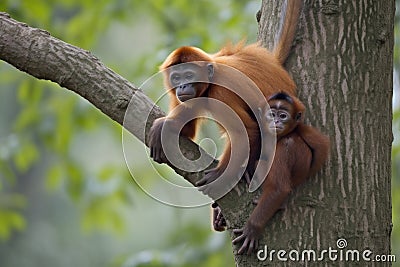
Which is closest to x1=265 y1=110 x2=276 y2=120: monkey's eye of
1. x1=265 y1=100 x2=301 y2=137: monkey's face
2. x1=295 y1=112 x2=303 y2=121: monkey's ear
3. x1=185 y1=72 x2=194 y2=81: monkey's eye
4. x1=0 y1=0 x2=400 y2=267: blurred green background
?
x1=265 y1=100 x2=301 y2=137: monkey's face

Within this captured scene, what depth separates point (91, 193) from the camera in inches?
364

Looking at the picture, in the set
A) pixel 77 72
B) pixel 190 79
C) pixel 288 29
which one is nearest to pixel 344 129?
pixel 288 29

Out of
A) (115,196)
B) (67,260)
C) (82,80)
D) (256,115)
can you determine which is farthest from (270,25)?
(67,260)

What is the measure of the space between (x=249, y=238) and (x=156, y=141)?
731mm

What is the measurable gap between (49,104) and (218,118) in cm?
592

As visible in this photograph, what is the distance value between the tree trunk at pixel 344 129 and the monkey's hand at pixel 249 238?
5 centimetres

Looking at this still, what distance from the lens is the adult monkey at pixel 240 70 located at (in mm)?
3922

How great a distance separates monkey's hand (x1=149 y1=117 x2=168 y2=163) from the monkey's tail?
912 mm

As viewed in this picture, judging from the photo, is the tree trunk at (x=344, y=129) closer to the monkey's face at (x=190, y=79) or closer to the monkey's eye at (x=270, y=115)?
the monkey's eye at (x=270, y=115)

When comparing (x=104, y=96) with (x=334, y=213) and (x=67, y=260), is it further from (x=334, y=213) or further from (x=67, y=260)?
(x=67, y=260)

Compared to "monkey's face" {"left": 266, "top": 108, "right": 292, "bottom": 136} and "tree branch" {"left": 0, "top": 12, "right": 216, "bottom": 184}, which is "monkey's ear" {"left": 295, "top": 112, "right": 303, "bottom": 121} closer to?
"monkey's face" {"left": 266, "top": 108, "right": 292, "bottom": 136}

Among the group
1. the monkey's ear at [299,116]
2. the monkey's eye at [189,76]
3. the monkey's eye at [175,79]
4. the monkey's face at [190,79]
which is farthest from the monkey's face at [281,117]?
the monkey's eye at [175,79]

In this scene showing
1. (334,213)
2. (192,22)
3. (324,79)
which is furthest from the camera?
(192,22)

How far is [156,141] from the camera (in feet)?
12.1
